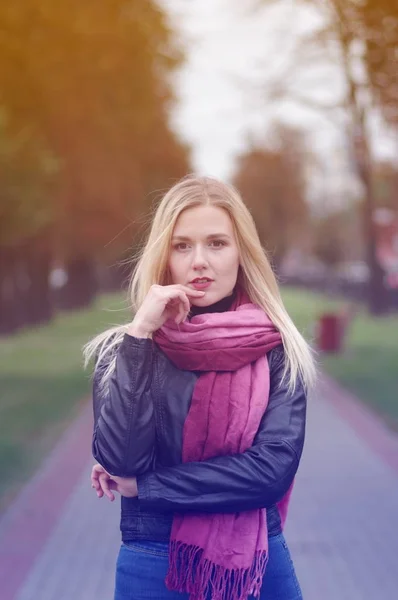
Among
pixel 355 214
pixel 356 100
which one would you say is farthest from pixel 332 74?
pixel 355 214

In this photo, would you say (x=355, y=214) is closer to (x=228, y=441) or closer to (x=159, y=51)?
(x=159, y=51)

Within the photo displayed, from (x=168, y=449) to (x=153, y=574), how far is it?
0.31 metres

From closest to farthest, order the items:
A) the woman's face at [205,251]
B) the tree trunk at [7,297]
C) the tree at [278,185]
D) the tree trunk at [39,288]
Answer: the woman's face at [205,251], the tree trunk at [7,297], the tree trunk at [39,288], the tree at [278,185]

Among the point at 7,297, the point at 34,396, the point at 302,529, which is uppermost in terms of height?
the point at 302,529

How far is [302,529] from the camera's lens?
6.49 meters

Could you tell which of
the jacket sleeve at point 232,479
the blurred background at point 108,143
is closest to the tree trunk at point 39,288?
Answer: the blurred background at point 108,143

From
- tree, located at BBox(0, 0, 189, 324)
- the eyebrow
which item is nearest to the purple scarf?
the eyebrow

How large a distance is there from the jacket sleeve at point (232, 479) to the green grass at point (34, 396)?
0.67m

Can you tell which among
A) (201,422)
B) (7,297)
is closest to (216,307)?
(201,422)

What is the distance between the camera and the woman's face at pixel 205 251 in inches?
98.5

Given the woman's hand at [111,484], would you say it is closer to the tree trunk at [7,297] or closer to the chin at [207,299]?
the chin at [207,299]

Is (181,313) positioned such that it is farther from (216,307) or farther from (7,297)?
(7,297)

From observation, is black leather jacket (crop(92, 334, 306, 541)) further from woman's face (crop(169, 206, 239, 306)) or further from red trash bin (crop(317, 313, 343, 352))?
red trash bin (crop(317, 313, 343, 352))

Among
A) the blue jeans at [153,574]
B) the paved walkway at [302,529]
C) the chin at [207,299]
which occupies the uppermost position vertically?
the chin at [207,299]
